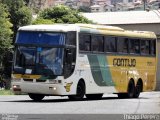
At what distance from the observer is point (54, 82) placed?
84.2ft

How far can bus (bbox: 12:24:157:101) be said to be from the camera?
25672 millimetres

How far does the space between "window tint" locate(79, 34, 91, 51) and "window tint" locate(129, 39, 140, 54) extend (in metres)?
4.38

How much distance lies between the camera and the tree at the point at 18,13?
2425 inches

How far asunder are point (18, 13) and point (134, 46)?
3116cm

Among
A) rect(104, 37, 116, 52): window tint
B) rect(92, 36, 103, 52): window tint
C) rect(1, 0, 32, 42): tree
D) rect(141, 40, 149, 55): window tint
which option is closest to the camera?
rect(92, 36, 103, 52): window tint

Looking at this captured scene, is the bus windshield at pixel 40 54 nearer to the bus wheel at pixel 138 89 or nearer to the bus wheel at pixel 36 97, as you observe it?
the bus wheel at pixel 36 97

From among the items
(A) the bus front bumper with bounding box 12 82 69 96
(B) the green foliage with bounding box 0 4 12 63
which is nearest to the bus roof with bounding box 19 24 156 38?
(A) the bus front bumper with bounding box 12 82 69 96

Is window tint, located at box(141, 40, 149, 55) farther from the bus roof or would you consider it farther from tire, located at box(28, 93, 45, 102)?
tire, located at box(28, 93, 45, 102)

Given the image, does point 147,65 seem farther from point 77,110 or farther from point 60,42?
point 77,110

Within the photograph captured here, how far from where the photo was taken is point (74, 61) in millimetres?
26609

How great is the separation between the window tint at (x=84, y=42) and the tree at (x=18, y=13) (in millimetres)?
34253

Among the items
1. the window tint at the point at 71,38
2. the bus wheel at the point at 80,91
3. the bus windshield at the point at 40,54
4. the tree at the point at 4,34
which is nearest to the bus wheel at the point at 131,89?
the bus wheel at the point at 80,91

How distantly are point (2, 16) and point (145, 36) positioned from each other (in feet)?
79.2

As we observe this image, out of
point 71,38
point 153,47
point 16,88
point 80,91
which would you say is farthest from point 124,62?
point 16,88
